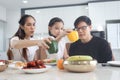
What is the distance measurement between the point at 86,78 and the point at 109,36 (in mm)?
4010

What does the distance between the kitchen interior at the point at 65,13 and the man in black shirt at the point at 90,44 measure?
2.89 metres

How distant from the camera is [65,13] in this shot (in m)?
5.44

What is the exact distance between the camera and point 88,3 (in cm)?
502

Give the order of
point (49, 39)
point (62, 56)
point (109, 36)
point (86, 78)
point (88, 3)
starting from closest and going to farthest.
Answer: point (86, 78), point (49, 39), point (62, 56), point (109, 36), point (88, 3)

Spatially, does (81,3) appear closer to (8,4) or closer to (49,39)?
(8,4)

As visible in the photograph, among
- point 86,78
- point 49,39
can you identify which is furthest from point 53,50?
point 86,78

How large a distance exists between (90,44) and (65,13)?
3581 mm

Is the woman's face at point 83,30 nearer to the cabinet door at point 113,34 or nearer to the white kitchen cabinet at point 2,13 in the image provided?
the cabinet door at point 113,34

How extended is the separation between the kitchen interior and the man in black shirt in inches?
114

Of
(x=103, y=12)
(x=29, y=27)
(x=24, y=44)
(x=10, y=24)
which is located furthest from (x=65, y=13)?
(x=24, y=44)

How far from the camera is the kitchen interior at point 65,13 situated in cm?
479

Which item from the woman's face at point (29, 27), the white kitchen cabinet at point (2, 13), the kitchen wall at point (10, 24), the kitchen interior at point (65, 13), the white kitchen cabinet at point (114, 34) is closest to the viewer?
the woman's face at point (29, 27)

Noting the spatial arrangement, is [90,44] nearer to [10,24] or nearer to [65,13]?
[65,13]

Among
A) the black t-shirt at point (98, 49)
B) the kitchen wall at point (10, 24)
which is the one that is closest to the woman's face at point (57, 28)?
the black t-shirt at point (98, 49)
